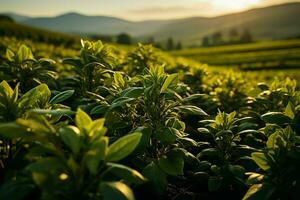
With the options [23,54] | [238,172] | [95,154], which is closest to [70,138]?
[95,154]

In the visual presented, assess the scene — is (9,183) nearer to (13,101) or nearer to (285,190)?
(13,101)

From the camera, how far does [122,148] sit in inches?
96.7

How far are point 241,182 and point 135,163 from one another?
113cm

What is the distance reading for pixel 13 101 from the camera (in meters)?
3.00

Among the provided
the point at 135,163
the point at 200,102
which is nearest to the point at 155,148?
the point at 135,163

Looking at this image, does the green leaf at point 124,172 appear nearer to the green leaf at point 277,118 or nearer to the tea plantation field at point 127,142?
the tea plantation field at point 127,142

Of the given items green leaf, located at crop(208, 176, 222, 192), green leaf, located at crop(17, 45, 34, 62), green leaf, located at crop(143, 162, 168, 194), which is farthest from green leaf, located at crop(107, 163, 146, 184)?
green leaf, located at crop(17, 45, 34, 62)

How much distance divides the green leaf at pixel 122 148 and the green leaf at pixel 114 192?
0.24 meters

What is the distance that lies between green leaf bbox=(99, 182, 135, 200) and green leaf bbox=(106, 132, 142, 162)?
0.24 metres

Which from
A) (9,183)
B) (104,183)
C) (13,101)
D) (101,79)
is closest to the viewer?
(104,183)

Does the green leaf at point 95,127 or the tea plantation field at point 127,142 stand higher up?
the green leaf at point 95,127

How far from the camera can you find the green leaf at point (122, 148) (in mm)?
2434

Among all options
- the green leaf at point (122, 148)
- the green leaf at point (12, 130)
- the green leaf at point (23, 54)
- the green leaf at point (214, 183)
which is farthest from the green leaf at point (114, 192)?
the green leaf at point (23, 54)

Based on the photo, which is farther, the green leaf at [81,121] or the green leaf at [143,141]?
the green leaf at [143,141]
